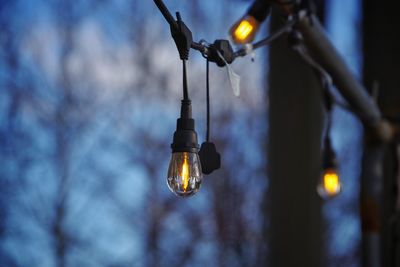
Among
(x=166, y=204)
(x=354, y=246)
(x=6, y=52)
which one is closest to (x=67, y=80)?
(x=6, y=52)

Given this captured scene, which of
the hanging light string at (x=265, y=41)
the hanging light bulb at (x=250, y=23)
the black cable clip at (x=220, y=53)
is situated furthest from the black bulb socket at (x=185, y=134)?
the hanging light bulb at (x=250, y=23)

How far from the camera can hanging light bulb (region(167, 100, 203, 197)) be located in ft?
5.03

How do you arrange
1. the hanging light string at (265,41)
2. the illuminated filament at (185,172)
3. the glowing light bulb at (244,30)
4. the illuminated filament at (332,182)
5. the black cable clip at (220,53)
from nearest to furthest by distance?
the illuminated filament at (185,172), the black cable clip at (220,53), the hanging light string at (265,41), the glowing light bulb at (244,30), the illuminated filament at (332,182)

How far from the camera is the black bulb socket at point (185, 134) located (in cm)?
156

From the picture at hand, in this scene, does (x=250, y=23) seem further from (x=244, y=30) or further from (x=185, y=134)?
(x=185, y=134)

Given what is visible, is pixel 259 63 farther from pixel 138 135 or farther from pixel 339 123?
pixel 339 123

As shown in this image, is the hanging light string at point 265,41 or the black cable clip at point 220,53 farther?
the hanging light string at point 265,41

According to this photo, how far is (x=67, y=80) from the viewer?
717cm

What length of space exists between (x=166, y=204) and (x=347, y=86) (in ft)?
16.9

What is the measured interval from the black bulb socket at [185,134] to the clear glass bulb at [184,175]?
0.5 inches

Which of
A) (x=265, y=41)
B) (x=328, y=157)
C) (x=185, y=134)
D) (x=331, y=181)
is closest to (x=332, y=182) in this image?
(x=331, y=181)

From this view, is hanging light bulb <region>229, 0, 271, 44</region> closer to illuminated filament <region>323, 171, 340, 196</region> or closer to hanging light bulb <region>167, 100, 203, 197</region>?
hanging light bulb <region>167, 100, 203, 197</region>

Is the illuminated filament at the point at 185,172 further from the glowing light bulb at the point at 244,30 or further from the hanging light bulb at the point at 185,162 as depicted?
the glowing light bulb at the point at 244,30

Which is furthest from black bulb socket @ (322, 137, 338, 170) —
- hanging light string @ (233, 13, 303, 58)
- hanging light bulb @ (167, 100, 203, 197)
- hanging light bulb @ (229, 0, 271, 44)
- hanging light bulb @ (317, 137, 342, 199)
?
hanging light bulb @ (167, 100, 203, 197)
